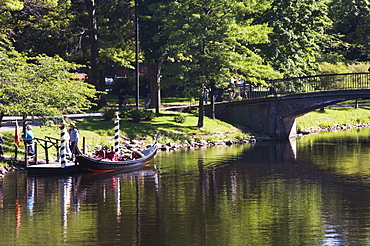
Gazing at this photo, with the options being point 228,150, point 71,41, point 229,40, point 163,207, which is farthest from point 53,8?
point 163,207

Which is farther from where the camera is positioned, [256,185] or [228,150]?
[228,150]

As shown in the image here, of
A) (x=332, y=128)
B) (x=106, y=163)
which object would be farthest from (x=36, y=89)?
(x=332, y=128)

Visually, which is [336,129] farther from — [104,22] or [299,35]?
[104,22]

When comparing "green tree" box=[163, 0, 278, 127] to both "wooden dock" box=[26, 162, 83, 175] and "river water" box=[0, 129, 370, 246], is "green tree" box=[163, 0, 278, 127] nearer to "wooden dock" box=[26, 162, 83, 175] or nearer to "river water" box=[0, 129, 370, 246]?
"river water" box=[0, 129, 370, 246]

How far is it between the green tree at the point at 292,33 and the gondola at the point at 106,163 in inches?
822

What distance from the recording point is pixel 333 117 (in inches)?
2714

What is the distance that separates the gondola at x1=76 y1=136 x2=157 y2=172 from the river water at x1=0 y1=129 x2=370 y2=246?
20.3 inches

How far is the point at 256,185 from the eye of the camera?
115 feet

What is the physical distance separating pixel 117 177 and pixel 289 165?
10.3 m

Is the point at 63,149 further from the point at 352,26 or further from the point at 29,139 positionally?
the point at 352,26

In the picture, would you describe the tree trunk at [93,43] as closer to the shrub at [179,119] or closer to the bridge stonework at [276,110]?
the shrub at [179,119]

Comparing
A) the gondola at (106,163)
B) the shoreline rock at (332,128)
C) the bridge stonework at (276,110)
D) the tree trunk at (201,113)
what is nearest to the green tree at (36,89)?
the gondola at (106,163)

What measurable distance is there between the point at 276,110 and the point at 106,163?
868 inches

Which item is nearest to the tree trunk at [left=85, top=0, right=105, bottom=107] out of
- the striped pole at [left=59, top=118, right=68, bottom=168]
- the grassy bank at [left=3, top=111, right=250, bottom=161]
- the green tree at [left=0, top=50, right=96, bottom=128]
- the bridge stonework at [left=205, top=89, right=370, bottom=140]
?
the grassy bank at [left=3, top=111, right=250, bottom=161]
